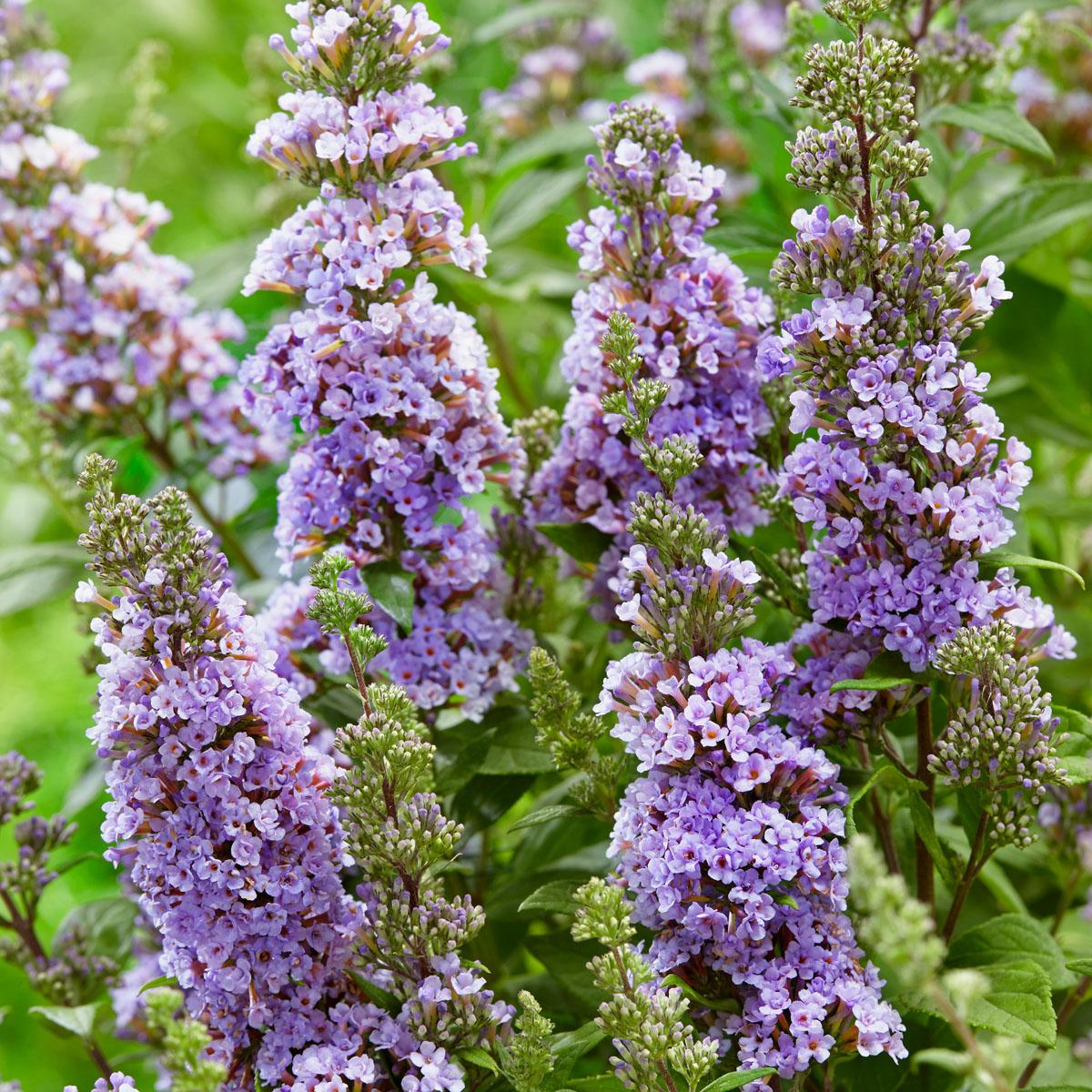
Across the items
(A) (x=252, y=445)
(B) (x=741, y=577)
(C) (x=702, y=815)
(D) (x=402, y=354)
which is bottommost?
(C) (x=702, y=815)

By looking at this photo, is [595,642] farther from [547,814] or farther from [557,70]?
[557,70]

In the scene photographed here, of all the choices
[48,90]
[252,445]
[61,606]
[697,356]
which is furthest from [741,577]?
[61,606]

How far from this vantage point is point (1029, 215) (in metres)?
1.64

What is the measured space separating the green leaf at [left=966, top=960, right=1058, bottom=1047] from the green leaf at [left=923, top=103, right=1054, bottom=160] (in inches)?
30.4

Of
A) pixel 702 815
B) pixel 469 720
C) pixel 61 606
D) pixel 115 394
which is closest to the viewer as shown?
pixel 702 815

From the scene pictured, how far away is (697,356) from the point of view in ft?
4.14

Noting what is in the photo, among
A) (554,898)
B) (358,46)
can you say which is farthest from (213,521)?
(554,898)

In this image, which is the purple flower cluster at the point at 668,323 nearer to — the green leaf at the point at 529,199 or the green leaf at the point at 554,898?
the green leaf at the point at 554,898

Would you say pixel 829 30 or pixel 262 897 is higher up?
pixel 829 30

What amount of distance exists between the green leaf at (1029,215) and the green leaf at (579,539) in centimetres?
61

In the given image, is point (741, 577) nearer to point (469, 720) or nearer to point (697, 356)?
point (697, 356)

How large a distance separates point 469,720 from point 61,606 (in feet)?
4.32

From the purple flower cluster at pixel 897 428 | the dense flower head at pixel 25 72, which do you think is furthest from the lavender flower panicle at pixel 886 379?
the dense flower head at pixel 25 72

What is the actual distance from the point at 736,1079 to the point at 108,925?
82 centimetres
